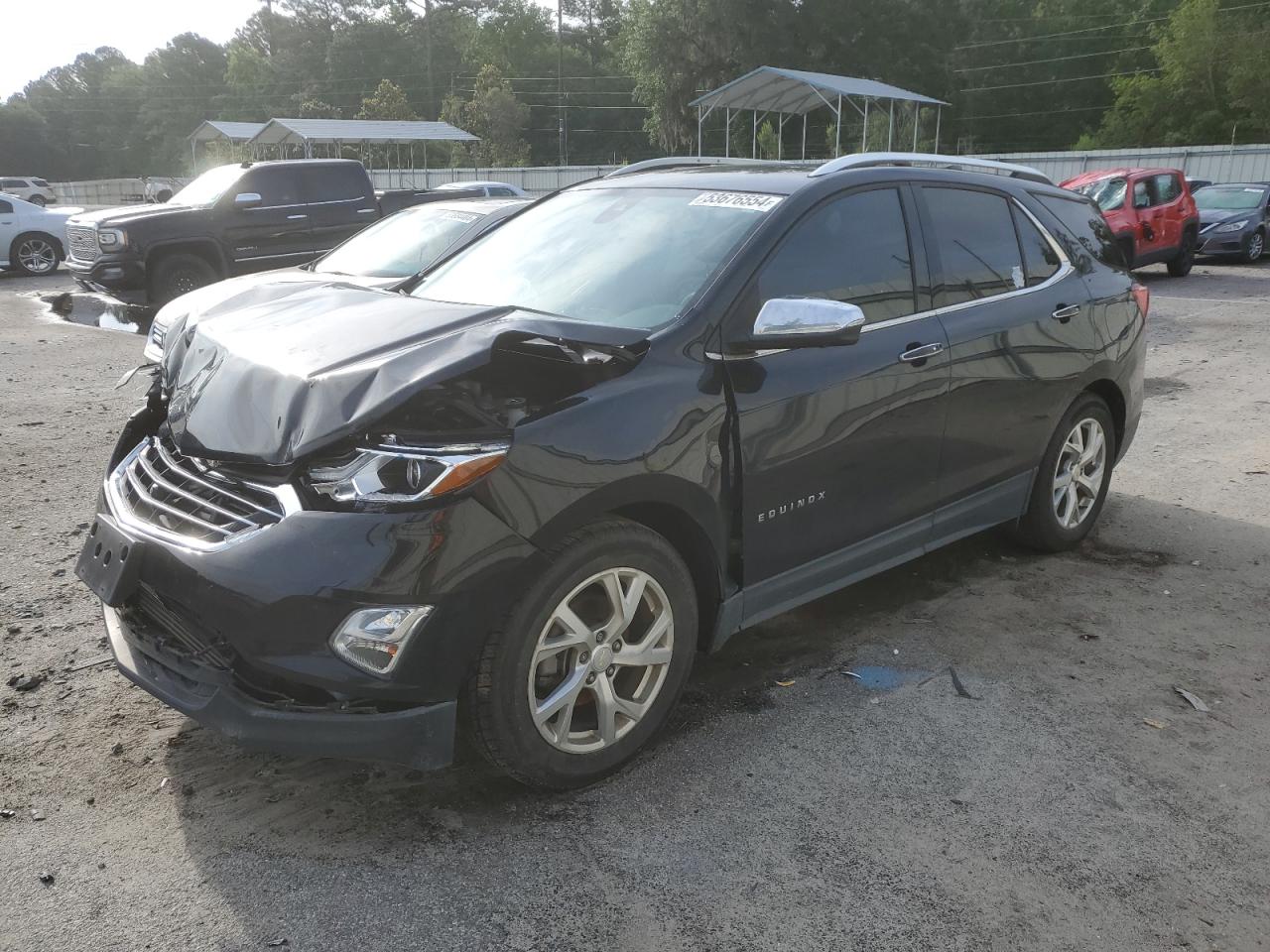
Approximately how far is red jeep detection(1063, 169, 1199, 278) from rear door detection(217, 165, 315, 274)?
12198 mm

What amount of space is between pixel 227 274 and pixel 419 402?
12.0 meters

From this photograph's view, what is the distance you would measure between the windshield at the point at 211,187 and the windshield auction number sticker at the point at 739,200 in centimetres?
1159

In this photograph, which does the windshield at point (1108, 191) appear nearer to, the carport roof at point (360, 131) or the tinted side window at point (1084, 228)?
the tinted side window at point (1084, 228)

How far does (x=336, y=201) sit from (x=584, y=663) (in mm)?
12996

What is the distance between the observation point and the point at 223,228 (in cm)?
1336

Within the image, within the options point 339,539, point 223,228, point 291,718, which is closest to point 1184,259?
point 223,228

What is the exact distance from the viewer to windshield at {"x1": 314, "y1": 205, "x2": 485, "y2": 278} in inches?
328

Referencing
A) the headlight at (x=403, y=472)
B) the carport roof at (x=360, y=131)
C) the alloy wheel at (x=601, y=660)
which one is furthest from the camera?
the carport roof at (x=360, y=131)

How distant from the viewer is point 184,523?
2.83 meters

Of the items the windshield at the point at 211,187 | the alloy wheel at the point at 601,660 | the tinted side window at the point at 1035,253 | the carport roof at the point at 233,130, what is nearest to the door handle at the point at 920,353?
the tinted side window at the point at 1035,253

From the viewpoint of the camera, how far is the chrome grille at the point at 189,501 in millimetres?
2713

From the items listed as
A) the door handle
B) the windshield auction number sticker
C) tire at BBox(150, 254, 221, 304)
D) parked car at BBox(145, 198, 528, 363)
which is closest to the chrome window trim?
the door handle

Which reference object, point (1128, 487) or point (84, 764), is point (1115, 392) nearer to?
point (1128, 487)

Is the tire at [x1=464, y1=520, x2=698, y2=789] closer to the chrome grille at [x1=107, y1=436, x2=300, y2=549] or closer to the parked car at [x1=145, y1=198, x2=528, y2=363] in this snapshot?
the chrome grille at [x1=107, y1=436, x2=300, y2=549]
